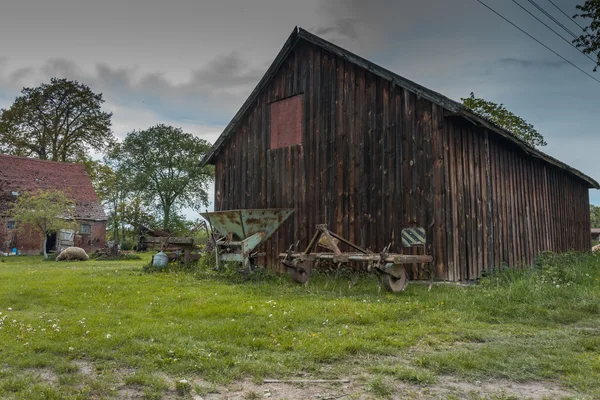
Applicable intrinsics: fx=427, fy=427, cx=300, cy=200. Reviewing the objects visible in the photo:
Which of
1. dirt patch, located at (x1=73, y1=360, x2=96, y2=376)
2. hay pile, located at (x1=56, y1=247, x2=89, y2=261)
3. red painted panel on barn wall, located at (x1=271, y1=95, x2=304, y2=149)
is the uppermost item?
red painted panel on barn wall, located at (x1=271, y1=95, x2=304, y2=149)

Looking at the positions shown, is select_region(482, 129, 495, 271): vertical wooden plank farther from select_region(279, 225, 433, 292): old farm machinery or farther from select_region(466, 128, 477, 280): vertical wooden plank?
select_region(279, 225, 433, 292): old farm machinery

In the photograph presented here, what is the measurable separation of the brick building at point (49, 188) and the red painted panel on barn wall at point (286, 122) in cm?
2329

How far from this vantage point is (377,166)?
11.0m

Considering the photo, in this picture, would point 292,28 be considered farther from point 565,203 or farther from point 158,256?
point 565,203

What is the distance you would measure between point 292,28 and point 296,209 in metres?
5.53

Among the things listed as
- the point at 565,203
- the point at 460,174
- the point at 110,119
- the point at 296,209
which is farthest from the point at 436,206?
the point at 110,119

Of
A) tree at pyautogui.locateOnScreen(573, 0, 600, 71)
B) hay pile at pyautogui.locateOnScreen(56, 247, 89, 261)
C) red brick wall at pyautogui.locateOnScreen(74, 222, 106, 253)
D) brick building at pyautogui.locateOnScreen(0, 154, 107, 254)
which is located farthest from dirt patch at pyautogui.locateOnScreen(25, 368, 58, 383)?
red brick wall at pyautogui.locateOnScreen(74, 222, 106, 253)

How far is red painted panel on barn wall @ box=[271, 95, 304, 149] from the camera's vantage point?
42.5ft

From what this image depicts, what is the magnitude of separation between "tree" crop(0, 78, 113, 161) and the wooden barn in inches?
1138

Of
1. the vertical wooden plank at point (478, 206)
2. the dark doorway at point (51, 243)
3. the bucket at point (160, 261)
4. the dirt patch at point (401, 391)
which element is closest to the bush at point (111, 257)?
the dark doorway at point (51, 243)

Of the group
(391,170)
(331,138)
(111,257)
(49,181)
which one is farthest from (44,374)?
(49,181)

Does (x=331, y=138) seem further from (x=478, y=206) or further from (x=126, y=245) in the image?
Answer: (x=126, y=245)

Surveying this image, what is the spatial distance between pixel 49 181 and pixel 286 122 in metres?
26.7

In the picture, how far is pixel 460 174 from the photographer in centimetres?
1026
